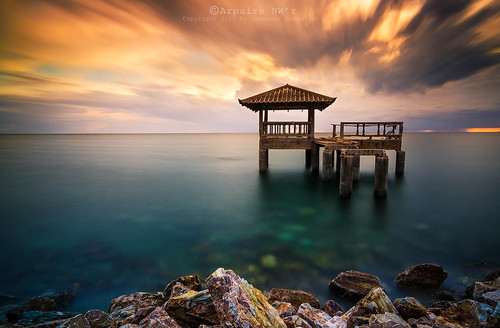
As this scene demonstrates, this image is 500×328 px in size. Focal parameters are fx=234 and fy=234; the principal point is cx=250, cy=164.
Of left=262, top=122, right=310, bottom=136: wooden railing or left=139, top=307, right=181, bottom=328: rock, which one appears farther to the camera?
left=262, top=122, right=310, bottom=136: wooden railing

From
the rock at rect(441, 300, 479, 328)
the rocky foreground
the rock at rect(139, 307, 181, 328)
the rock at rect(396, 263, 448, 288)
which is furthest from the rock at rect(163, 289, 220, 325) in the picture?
the rock at rect(396, 263, 448, 288)

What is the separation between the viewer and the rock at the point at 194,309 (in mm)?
2959

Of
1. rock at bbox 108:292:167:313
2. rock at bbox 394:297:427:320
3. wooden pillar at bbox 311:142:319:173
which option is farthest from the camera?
wooden pillar at bbox 311:142:319:173

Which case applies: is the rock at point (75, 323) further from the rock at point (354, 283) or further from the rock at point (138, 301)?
the rock at point (354, 283)

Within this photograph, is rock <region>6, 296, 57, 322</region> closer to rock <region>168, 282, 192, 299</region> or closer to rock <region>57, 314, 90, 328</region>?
rock <region>57, 314, 90, 328</region>

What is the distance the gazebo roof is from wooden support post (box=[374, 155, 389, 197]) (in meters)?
4.57

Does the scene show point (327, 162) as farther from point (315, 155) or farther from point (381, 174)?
point (315, 155)

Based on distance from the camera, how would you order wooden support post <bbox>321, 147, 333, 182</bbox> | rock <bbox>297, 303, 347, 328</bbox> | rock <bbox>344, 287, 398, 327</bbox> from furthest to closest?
1. wooden support post <bbox>321, 147, 333, 182</bbox>
2. rock <bbox>344, 287, 398, 327</bbox>
3. rock <bbox>297, 303, 347, 328</bbox>

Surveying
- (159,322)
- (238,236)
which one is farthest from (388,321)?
(238,236)

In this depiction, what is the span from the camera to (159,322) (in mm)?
2844

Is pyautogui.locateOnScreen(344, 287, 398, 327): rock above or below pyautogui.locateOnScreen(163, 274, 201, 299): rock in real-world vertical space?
above

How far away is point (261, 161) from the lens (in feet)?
50.5

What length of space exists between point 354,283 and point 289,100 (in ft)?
32.4

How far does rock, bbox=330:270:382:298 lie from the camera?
443cm
